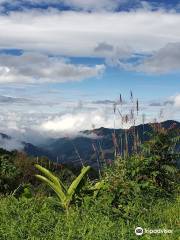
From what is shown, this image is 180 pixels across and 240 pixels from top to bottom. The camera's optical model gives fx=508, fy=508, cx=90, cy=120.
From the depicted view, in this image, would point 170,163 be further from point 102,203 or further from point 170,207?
point 102,203

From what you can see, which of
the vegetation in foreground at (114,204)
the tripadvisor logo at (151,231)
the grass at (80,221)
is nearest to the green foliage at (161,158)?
the vegetation in foreground at (114,204)

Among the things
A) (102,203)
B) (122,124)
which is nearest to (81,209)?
(102,203)

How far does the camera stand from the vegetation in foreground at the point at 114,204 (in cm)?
773

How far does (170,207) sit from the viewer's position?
1012 cm

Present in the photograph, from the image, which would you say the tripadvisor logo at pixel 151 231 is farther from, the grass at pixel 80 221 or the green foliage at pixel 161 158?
the green foliage at pixel 161 158

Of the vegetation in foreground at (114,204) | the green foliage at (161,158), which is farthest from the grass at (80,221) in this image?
the green foliage at (161,158)

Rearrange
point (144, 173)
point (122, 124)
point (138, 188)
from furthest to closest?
point (122, 124), point (144, 173), point (138, 188)

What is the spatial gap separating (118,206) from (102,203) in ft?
1.02

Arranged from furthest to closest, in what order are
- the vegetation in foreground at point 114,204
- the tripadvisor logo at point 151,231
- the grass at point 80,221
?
the tripadvisor logo at point 151,231 → the vegetation in foreground at point 114,204 → the grass at point 80,221

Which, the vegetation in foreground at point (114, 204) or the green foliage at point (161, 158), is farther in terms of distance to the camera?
the green foliage at point (161, 158)

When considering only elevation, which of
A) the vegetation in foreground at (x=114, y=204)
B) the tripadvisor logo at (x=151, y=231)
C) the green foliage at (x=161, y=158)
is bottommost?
the tripadvisor logo at (x=151, y=231)

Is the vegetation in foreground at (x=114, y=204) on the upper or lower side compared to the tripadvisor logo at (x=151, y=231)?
upper

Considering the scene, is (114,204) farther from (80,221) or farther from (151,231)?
(151,231)

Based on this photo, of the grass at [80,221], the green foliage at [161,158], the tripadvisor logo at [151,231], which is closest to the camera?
the grass at [80,221]
